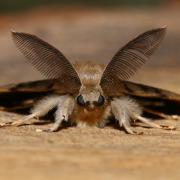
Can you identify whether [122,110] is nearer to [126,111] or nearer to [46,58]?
[126,111]

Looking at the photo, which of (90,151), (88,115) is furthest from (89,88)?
(90,151)

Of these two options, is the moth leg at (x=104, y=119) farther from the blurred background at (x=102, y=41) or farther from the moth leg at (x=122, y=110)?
the blurred background at (x=102, y=41)

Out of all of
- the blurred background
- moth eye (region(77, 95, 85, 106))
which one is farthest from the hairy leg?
the blurred background

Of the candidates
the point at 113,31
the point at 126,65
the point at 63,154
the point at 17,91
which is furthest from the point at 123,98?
the point at 113,31

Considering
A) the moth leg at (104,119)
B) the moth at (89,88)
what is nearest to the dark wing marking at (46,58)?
the moth at (89,88)

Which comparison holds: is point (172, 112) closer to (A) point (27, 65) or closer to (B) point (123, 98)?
(B) point (123, 98)

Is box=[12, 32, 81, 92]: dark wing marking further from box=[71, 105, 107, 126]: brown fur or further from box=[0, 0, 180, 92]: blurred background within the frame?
box=[0, 0, 180, 92]: blurred background

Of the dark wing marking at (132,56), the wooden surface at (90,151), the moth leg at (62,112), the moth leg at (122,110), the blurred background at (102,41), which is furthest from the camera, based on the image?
the blurred background at (102,41)
